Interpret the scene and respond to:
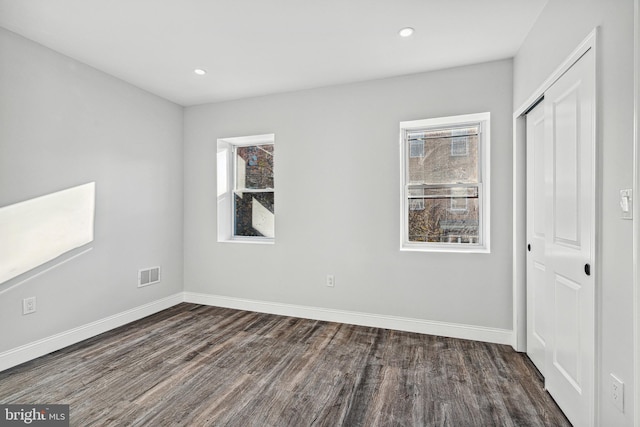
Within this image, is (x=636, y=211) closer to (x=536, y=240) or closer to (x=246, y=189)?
(x=536, y=240)

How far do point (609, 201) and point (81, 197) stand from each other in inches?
155

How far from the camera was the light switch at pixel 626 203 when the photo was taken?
1304 millimetres

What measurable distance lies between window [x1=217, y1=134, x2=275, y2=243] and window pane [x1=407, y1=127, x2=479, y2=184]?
177cm

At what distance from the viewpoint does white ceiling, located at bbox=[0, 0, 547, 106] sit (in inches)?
86.4

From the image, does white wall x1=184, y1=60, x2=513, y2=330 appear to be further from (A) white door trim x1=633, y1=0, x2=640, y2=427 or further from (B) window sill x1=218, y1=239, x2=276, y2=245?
(A) white door trim x1=633, y1=0, x2=640, y2=427

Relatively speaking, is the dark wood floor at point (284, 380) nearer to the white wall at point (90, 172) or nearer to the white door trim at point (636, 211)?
the white wall at point (90, 172)

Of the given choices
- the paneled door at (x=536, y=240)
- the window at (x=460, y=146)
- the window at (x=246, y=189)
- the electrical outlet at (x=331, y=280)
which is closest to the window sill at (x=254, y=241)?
the window at (x=246, y=189)

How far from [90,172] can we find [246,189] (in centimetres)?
170

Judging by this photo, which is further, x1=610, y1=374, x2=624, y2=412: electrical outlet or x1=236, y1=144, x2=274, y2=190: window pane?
x1=236, y1=144, x2=274, y2=190: window pane

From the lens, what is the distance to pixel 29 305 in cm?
262

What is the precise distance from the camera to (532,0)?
6.95ft

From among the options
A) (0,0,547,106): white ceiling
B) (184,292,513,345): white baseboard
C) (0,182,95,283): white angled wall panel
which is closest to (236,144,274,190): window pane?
(0,0,547,106): white ceiling

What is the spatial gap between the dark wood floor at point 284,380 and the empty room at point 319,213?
2 centimetres

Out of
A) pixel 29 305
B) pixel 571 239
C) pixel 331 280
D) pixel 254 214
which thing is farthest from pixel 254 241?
pixel 571 239
